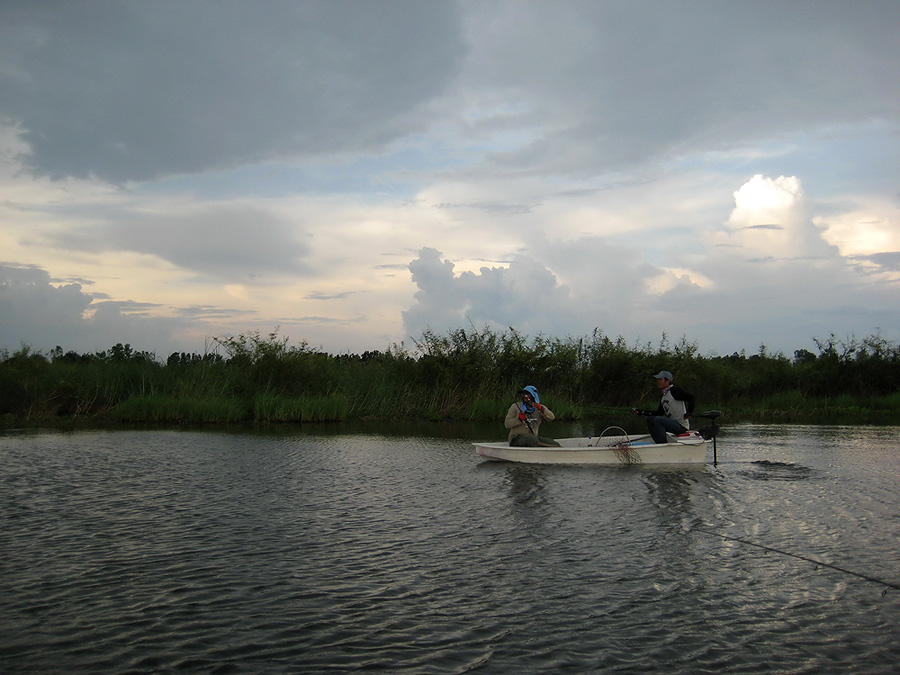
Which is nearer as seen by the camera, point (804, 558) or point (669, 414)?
point (804, 558)

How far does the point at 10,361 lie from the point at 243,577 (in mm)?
26824

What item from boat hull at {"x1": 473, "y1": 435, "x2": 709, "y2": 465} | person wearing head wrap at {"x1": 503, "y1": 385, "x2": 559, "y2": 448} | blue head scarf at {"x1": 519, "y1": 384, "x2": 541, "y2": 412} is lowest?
boat hull at {"x1": 473, "y1": 435, "x2": 709, "y2": 465}

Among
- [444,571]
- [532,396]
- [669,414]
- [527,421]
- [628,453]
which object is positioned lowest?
[444,571]

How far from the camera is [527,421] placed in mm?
17938

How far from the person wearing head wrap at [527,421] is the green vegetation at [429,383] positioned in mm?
12842

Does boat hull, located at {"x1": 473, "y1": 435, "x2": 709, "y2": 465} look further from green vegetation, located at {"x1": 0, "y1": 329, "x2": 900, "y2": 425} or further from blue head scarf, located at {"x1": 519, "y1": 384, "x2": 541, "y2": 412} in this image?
green vegetation, located at {"x1": 0, "y1": 329, "x2": 900, "y2": 425}

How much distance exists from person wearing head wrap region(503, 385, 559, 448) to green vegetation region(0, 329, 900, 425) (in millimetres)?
12842

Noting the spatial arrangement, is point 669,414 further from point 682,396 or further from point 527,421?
point 527,421

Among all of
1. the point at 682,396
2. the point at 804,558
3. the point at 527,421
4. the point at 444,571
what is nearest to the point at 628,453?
the point at 682,396

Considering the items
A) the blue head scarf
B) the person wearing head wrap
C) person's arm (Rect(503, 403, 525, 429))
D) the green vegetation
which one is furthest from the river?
the green vegetation

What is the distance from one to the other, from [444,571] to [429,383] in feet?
84.5

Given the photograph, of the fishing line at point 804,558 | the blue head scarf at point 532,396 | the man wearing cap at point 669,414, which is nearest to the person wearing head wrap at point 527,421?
the blue head scarf at point 532,396

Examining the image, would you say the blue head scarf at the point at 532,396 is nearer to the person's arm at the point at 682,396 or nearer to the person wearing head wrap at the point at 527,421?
the person wearing head wrap at the point at 527,421

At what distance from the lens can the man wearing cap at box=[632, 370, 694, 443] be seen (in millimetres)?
17078
